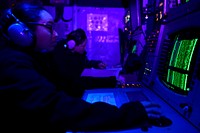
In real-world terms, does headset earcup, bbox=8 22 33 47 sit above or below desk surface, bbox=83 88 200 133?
above

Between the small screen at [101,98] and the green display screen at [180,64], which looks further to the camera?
the small screen at [101,98]

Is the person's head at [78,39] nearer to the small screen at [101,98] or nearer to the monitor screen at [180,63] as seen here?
the small screen at [101,98]

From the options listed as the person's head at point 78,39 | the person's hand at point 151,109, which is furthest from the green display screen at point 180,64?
the person's head at point 78,39

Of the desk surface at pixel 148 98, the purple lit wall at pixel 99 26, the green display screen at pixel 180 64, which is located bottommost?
the desk surface at pixel 148 98

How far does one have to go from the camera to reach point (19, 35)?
2.93 feet

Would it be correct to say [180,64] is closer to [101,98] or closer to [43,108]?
[101,98]

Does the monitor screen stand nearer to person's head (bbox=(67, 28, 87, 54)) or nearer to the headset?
the headset

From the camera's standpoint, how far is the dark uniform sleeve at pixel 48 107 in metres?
0.68

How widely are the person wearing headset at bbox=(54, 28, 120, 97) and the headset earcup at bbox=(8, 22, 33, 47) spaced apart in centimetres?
58

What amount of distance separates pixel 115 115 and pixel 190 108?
31 cm

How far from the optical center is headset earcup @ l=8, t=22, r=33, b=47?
90cm

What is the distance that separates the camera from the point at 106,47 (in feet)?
13.4

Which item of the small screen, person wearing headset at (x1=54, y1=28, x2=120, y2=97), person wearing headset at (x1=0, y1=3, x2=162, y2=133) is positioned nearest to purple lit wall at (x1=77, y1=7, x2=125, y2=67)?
person wearing headset at (x1=54, y1=28, x2=120, y2=97)

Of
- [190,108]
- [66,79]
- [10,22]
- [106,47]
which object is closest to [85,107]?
[190,108]
